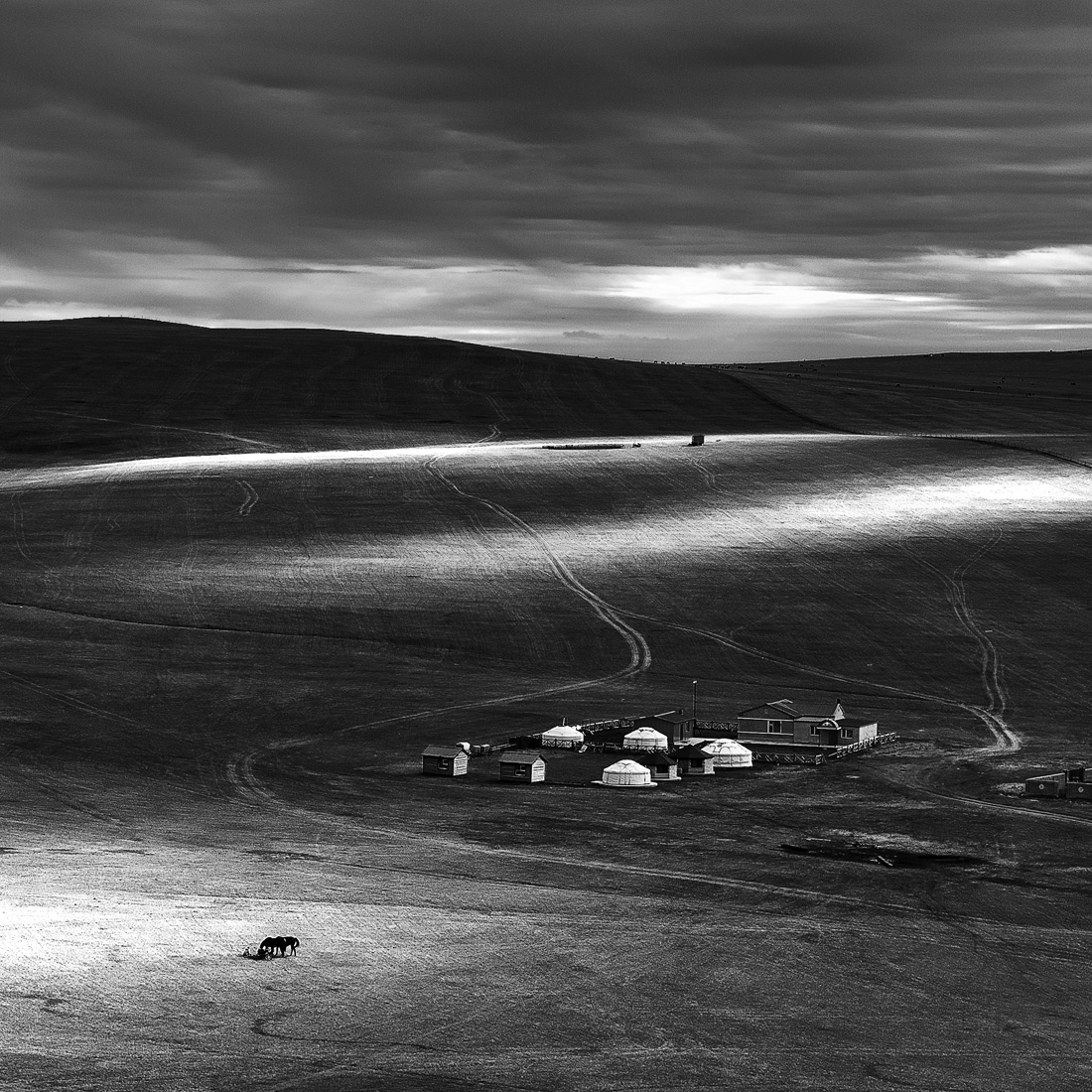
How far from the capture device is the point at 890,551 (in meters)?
118

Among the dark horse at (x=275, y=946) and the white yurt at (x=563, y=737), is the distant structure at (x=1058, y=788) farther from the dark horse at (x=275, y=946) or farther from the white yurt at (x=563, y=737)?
the dark horse at (x=275, y=946)

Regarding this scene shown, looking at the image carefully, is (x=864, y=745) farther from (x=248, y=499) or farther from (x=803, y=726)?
(x=248, y=499)

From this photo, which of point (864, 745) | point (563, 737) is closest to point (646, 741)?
point (563, 737)

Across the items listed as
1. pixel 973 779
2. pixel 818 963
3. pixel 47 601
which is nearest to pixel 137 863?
pixel 818 963

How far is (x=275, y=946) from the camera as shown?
43406 millimetres

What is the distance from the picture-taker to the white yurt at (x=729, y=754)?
2943 inches

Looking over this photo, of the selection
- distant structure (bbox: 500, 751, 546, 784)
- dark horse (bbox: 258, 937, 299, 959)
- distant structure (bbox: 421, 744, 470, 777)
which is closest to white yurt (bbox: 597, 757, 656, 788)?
distant structure (bbox: 500, 751, 546, 784)

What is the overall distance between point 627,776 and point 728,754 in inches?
250

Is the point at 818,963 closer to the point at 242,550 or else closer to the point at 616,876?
the point at 616,876

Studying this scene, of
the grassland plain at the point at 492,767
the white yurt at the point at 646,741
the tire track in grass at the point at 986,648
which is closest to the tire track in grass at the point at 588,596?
the grassland plain at the point at 492,767

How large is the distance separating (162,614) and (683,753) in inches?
1551

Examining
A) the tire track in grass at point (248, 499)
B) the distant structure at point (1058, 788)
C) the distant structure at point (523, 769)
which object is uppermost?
the tire track in grass at point (248, 499)

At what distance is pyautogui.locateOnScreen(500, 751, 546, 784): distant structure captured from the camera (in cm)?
7056

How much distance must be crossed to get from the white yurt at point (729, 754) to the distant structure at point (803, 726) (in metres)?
2.91
